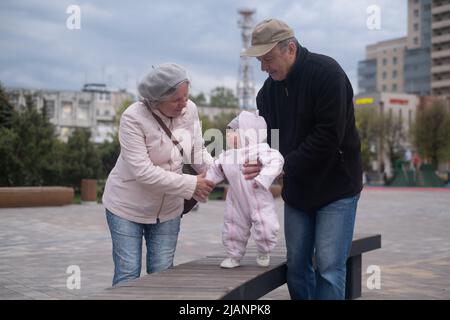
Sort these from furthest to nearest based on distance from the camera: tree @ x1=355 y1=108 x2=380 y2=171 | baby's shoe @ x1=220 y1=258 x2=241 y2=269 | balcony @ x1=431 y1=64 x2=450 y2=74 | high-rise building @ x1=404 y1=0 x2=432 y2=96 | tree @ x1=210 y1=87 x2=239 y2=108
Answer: tree @ x1=210 y1=87 x2=239 y2=108 < high-rise building @ x1=404 y1=0 x2=432 y2=96 < balcony @ x1=431 y1=64 x2=450 y2=74 < tree @ x1=355 y1=108 x2=380 y2=171 < baby's shoe @ x1=220 y1=258 x2=241 y2=269

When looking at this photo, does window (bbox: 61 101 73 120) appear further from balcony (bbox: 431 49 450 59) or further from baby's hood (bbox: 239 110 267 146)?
baby's hood (bbox: 239 110 267 146)

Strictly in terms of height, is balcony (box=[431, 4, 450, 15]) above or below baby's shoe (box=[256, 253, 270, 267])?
above

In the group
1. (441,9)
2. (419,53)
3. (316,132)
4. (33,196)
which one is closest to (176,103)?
(316,132)

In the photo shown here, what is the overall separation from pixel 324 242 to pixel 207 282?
2.91 feet

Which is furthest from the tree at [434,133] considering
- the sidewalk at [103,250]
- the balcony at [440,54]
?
the balcony at [440,54]

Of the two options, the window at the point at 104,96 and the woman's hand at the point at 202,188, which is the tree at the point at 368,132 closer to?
the window at the point at 104,96

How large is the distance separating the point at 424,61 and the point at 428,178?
241 ft

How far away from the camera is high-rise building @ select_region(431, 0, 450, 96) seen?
101 m

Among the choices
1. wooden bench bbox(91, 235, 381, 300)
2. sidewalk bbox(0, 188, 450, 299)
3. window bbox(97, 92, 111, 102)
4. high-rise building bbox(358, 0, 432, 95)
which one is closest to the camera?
wooden bench bbox(91, 235, 381, 300)

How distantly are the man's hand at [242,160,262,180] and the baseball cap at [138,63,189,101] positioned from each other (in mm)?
655

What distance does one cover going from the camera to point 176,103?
4.02 metres

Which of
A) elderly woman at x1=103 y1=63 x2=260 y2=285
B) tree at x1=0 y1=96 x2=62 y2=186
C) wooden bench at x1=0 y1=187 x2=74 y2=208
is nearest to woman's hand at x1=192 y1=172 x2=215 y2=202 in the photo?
elderly woman at x1=103 y1=63 x2=260 y2=285

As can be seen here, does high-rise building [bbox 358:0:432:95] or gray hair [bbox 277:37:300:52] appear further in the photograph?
high-rise building [bbox 358:0:432:95]

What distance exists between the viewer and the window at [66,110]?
295ft
